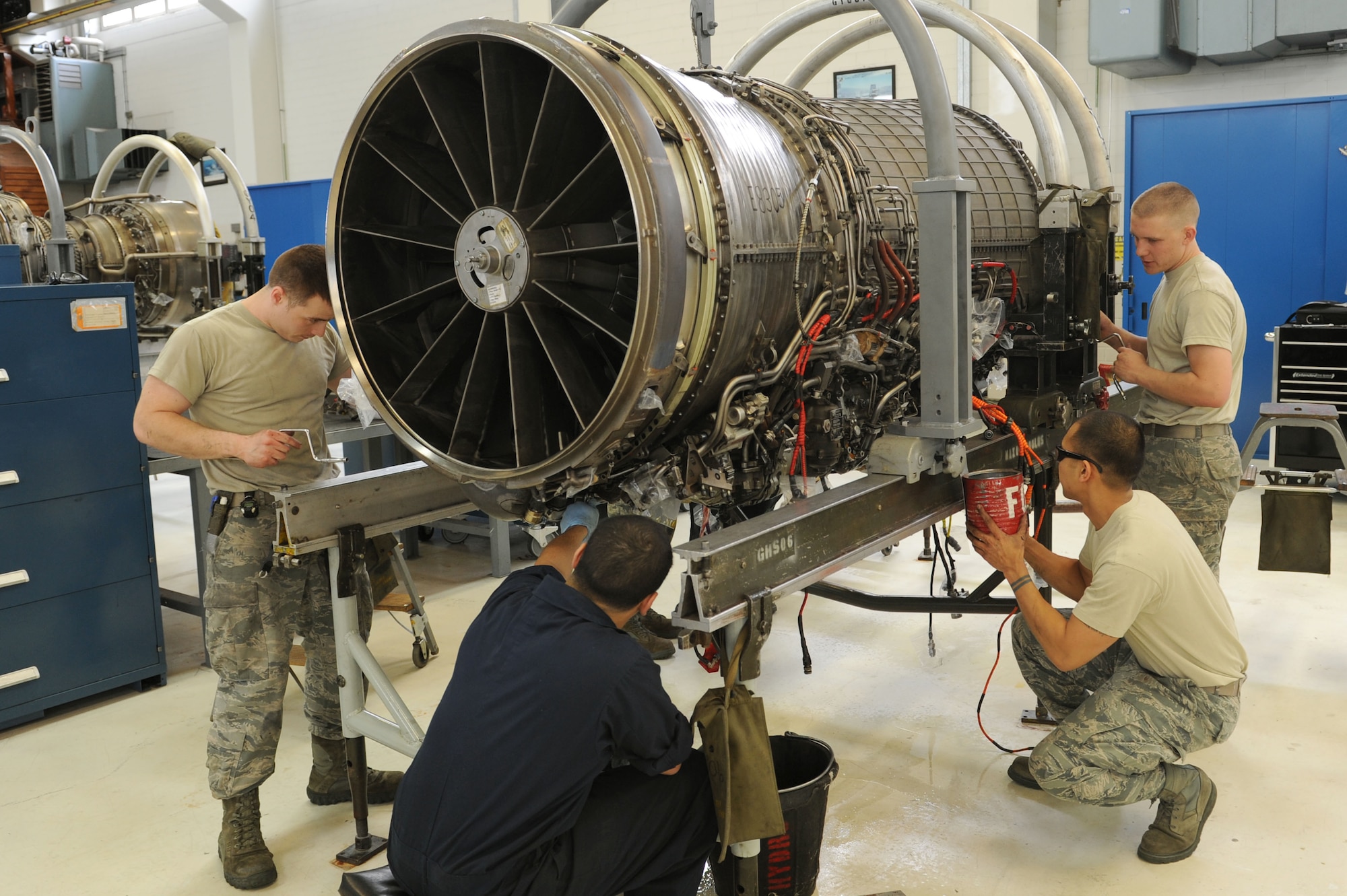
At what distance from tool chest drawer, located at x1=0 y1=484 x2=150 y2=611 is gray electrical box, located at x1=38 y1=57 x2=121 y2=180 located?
988 cm

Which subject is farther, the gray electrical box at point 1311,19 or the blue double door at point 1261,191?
the blue double door at point 1261,191

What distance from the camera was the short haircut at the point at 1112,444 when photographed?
2.43 metres

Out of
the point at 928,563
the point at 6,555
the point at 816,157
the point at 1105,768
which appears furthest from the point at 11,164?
the point at 1105,768

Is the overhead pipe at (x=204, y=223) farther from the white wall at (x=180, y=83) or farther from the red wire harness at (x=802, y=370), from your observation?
the white wall at (x=180, y=83)

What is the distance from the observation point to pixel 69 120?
11906 millimetres

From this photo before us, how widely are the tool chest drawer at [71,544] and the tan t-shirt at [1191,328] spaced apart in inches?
132

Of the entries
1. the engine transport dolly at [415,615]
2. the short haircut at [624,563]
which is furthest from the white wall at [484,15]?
the short haircut at [624,563]

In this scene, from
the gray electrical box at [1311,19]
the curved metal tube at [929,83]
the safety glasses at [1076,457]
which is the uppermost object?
the gray electrical box at [1311,19]

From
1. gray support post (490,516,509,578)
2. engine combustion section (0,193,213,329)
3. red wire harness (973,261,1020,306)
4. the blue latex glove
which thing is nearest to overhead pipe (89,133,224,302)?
engine combustion section (0,193,213,329)

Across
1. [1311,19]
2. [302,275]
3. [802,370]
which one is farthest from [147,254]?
[1311,19]

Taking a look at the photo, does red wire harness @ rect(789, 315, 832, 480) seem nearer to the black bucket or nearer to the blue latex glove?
the blue latex glove

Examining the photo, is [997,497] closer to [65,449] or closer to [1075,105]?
[1075,105]

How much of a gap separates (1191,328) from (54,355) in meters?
3.51

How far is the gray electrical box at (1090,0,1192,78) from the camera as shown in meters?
6.03
